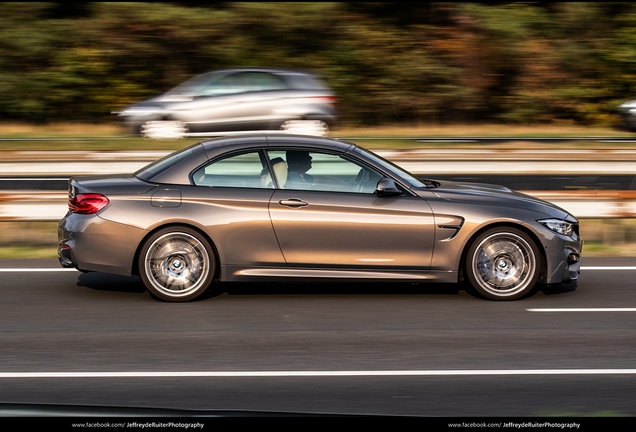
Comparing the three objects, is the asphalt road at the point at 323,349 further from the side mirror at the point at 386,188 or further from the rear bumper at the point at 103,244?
the side mirror at the point at 386,188

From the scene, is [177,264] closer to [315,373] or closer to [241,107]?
[315,373]

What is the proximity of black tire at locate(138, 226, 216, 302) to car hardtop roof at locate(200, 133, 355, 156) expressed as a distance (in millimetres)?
788

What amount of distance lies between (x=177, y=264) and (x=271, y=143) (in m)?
1.33

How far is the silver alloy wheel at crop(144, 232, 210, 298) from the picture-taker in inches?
271

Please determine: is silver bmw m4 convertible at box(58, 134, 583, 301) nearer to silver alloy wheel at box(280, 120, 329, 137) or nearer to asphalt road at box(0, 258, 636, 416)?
asphalt road at box(0, 258, 636, 416)

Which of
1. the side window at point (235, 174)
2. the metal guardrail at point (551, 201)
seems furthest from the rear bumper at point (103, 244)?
the metal guardrail at point (551, 201)

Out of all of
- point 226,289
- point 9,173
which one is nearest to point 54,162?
point 9,173

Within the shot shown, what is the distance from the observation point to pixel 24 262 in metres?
8.89

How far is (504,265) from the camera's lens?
7082 millimetres

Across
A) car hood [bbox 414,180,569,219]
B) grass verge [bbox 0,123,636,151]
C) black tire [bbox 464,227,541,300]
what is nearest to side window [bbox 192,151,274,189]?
car hood [bbox 414,180,569,219]

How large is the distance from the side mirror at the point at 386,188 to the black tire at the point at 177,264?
1.52 metres

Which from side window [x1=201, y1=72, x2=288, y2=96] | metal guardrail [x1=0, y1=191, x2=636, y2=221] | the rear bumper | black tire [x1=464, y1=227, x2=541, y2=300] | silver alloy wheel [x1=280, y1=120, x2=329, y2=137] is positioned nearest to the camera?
the rear bumper

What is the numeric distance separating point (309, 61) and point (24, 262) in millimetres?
20730

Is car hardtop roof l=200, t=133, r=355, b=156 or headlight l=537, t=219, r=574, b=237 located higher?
car hardtop roof l=200, t=133, r=355, b=156
